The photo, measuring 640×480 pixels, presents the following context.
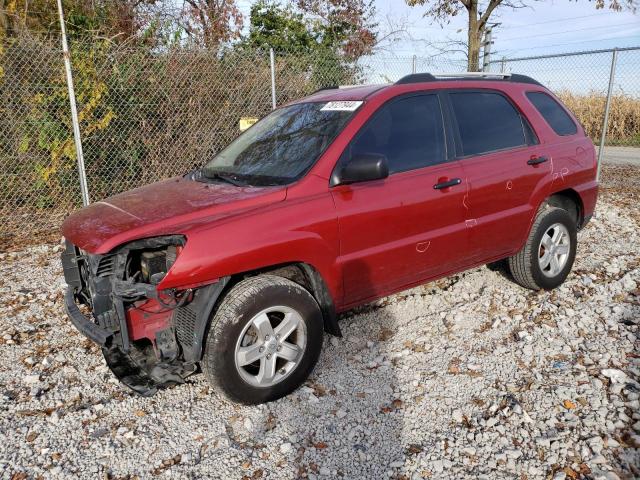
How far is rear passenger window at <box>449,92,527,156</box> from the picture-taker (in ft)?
13.2

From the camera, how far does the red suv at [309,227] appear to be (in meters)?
2.88

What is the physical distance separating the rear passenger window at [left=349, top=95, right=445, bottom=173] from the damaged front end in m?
1.44

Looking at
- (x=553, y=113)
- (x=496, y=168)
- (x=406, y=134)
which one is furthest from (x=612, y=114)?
(x=406, y=134)

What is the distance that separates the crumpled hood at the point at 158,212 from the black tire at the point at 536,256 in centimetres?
252

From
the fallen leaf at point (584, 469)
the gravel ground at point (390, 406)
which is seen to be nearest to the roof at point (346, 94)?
the gravel ground at point (390, 406)

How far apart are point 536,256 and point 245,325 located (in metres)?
2.89

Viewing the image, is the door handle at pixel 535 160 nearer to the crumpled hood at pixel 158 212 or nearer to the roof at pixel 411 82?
the roof at pixel 411 82

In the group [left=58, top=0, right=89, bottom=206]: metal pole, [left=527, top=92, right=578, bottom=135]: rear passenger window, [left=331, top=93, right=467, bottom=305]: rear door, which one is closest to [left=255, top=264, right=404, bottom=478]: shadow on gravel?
[left=331, top=93, right=467, bottom=305]: rear door

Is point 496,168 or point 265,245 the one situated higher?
point 496,168

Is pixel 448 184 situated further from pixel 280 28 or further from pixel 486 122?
pixel 280 28

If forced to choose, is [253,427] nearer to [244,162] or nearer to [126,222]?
[126,222]

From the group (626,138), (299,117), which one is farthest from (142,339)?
(626,138)

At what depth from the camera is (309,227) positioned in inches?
124

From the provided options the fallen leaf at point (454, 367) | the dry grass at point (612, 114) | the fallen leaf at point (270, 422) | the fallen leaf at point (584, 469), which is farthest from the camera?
the dry grass at point (612, 114)
